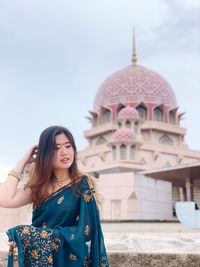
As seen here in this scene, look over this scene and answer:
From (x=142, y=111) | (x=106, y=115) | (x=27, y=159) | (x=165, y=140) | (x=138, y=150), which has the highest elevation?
(x=142, y=111)

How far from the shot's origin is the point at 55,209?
1.88 m

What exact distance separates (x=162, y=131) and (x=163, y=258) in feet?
90.4

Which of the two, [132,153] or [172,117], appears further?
[172,117]

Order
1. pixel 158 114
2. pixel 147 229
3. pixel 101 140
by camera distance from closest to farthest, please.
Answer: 1. pixel 147 229
2. pixel 101 140
3. pixel 158 114

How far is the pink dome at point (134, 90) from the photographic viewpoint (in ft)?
99.3

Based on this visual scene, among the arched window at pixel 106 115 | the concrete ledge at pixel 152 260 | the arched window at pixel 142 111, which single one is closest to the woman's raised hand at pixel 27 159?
the concrete ledge at pixel 152 260

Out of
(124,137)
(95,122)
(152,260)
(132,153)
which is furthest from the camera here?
(95,122)

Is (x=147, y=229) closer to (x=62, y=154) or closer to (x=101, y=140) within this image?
(x=62, y=154)

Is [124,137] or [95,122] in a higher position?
[95,122]

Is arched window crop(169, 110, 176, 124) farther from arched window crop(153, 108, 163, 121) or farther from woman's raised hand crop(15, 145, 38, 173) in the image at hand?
woman's raised hand crop(15, 145, 38, 173)

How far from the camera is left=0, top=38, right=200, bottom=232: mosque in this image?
1609cm

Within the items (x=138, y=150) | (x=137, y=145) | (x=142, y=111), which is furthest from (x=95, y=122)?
(x=137, y=145)

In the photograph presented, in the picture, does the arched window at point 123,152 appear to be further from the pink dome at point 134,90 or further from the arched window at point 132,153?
the pink dome at point 134,90

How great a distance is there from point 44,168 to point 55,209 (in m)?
0.26
